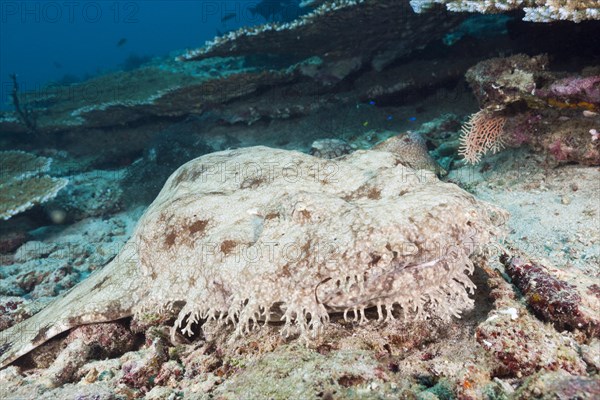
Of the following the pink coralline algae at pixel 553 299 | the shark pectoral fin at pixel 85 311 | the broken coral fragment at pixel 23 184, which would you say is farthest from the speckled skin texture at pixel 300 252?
the broken coral fragment at pixel 23 184

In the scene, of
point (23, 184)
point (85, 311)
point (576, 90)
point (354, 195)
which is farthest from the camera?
point (23, 184)

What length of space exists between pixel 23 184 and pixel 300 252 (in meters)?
8.07

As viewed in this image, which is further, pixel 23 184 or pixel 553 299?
pixel 23 184

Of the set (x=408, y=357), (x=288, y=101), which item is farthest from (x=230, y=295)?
(x=288, y=101)

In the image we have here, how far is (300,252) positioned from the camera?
6.76ft

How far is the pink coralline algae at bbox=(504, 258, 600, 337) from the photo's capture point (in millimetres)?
2025

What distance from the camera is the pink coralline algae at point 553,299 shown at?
2025 mm

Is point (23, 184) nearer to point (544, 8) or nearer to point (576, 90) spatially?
point (544, 8)

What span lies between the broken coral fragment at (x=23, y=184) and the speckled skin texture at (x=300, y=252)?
4838 millimetres

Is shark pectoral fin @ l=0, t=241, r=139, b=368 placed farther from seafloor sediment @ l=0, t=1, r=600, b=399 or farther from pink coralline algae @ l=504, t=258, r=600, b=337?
pink coralline algae @ l=504, t=258, r=600, b=337

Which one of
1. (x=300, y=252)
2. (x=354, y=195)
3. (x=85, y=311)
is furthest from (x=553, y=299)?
(x=85, y=311)

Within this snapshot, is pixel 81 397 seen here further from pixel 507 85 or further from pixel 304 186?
pixel 507 85

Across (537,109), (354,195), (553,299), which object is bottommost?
(553,299)

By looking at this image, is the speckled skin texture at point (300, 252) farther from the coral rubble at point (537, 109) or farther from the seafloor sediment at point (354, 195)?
the coral rubble at point (537, 109)
